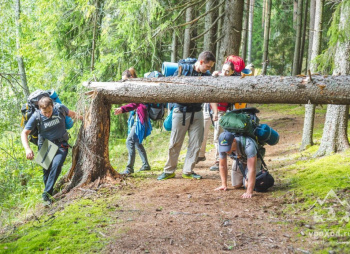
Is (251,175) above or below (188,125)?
below

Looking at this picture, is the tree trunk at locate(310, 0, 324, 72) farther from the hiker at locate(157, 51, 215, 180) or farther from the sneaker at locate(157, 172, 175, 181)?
the sneaker at locate(157, 172, 175, 181)

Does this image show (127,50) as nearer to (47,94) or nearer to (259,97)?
(47,94)

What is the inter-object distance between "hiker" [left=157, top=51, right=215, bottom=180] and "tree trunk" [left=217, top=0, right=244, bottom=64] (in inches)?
122

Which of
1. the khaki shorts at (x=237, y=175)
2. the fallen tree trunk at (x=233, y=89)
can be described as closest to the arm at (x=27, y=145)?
the fallen tree trunk at (x=233, y=89)

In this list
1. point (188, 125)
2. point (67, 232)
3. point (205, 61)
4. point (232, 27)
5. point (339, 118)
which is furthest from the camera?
point (232, 27)

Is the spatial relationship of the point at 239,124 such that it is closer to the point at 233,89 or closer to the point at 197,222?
the point at 233,89

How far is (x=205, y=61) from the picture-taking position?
6.09 metres

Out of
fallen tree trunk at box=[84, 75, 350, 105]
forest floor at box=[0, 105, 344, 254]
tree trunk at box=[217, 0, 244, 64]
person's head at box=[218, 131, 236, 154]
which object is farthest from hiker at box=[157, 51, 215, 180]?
tree trunk at box=[217, 0, 244, 64]

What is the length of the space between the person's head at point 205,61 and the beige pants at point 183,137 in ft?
2.85

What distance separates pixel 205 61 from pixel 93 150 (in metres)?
2.64

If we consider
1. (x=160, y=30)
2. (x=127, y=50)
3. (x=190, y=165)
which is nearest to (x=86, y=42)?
(x=127, y=50)

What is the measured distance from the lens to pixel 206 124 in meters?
8.05

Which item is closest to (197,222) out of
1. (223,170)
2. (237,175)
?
(223,170)

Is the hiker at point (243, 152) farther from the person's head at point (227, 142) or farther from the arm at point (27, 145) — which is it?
the arm at point (27, 145)
